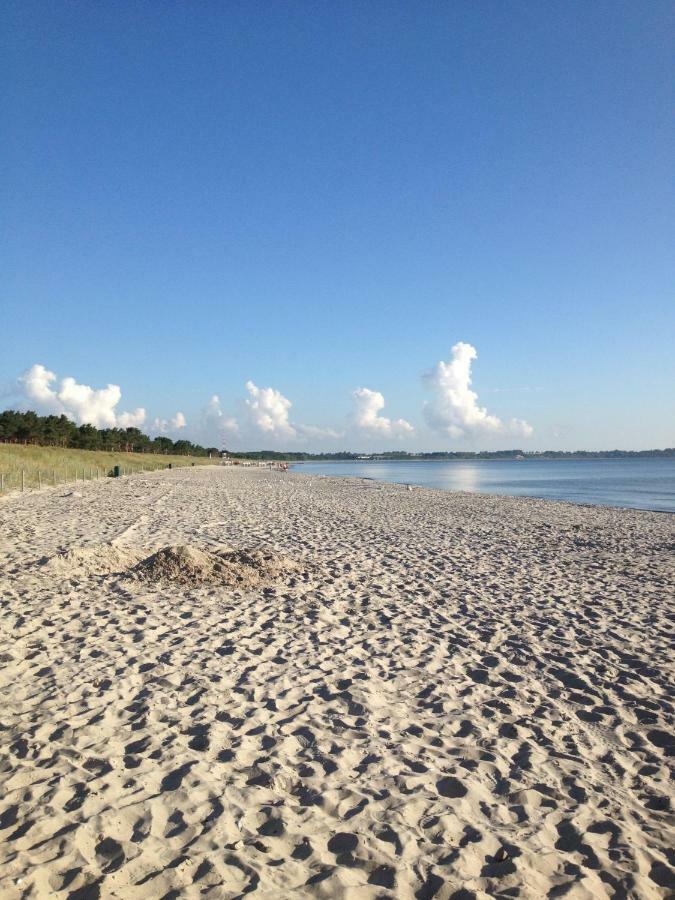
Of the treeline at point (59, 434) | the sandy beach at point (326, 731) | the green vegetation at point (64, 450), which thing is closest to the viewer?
the sandy beach at point (326, 731)

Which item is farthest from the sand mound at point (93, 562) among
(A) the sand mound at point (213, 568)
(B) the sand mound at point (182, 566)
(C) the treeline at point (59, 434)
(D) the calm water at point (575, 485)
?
(C) the treeline at point (59, 434)

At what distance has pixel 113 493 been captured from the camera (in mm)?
32906

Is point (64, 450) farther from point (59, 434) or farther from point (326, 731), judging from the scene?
point (326, 731)

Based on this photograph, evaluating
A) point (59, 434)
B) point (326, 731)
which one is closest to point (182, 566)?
point (326, 731)

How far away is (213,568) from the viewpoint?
11195mm

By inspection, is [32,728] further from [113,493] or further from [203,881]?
[113,493]

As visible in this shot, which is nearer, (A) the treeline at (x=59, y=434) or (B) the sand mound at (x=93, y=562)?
(B) the sand mound at (x=93, y=562)

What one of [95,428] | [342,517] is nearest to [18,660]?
[342,517]

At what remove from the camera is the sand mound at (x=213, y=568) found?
10766 mm

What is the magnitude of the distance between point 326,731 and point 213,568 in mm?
6376

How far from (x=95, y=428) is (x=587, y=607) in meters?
119

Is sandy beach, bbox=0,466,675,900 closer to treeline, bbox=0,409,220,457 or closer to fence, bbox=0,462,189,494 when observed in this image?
fence, bbox=0,462,189,494

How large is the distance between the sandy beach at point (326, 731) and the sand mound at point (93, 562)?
6cm

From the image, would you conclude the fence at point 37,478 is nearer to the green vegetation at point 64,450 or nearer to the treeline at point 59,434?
the green vegetation at point 64,450
